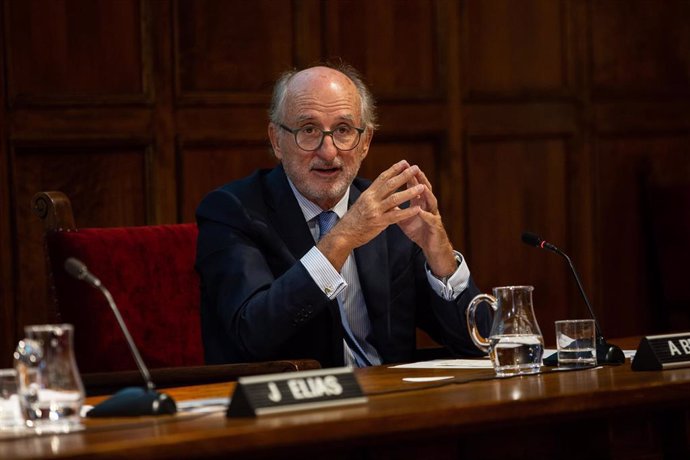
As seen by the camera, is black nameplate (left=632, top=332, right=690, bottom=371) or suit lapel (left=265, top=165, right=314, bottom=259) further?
suit lapel (left=265, top=165, right=314, bottom=259)

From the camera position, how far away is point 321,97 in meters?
3.18

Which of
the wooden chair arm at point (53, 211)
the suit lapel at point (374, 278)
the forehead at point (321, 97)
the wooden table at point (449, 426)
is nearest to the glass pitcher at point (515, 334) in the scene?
the wooden table at point (449, 426)

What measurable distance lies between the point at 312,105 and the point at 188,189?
4.81ft

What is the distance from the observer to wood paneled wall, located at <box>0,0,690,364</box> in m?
4.33

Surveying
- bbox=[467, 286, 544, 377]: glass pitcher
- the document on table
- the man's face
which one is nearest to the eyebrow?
the man's face

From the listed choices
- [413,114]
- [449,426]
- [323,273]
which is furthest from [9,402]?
[413,114]

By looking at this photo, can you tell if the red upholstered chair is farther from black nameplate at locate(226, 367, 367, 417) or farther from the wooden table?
black nameplate at locate(226, 367, 367, 417)

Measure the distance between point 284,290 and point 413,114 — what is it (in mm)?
2274

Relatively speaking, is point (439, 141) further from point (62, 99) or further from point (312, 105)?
point (312, 105)

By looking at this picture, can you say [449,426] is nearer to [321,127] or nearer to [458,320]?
[458,320]

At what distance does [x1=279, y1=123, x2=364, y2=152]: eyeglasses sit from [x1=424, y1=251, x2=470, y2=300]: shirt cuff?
15.7 inches

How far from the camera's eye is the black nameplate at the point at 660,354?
7.39 feet

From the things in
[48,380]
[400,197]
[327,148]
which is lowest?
[48,380]

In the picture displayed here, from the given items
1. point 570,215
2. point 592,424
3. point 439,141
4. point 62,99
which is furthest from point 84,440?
point 570,215
